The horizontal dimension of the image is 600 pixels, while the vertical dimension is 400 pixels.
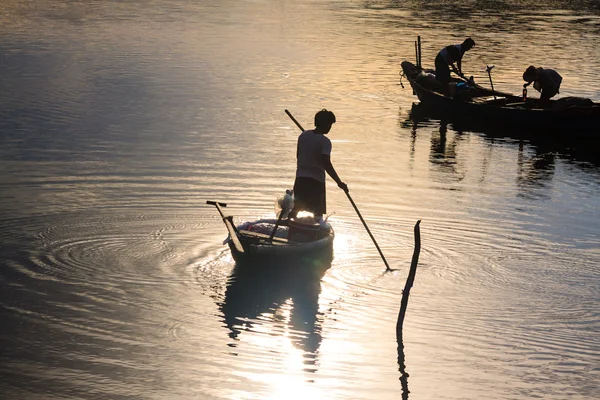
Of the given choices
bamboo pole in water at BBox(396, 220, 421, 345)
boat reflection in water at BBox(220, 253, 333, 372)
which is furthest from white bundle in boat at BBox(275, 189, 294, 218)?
bamboo pole in water at BBox(396, 220, 421, 345)

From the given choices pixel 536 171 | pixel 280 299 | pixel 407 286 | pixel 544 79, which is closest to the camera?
Answer: pixel 407 286

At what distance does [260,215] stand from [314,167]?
2.35 m

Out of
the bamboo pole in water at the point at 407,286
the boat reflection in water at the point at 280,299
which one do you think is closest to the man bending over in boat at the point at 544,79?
the boat reflection in water at the point at 280,299

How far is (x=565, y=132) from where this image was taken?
20.3m

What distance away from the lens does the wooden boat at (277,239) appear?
11.0 metres

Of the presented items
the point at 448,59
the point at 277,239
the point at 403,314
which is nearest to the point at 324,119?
the point at 277,239

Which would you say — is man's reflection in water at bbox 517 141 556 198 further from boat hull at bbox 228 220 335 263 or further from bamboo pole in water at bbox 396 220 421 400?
bamboo pole in water at bbox 396 220 421 400

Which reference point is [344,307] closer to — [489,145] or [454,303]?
[454,303]

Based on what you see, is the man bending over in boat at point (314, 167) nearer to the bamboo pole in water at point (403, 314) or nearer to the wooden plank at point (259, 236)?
the wooden plank at point (259, 236)

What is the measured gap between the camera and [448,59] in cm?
2228

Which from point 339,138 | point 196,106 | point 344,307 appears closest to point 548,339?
point 344,307

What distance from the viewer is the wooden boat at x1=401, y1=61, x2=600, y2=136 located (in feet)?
66.1

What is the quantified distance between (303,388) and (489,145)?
1208 cm

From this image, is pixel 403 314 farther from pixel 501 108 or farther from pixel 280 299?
pixel 501 108
